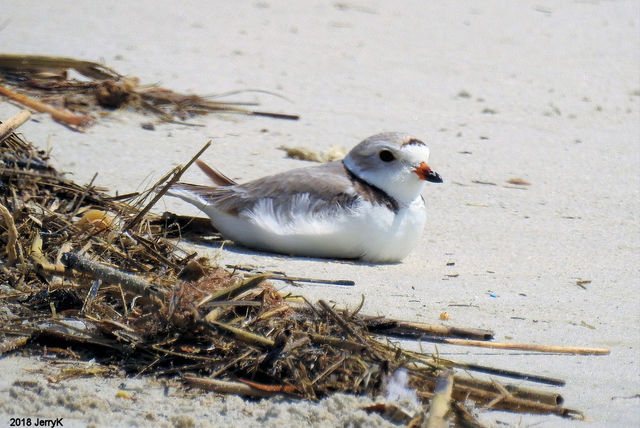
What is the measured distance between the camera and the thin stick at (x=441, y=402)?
251 cm

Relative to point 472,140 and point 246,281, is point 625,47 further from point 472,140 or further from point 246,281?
point 246,281

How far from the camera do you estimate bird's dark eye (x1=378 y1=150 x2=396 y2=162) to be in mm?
4742

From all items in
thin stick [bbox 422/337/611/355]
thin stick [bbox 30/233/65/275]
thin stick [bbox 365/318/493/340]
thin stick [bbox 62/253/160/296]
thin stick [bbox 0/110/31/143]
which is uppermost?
thin stick [bbox 0/110/31/143]

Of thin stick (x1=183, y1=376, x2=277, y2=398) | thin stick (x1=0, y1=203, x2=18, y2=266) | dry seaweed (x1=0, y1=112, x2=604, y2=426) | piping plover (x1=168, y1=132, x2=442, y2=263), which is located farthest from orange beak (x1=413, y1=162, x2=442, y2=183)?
thin stick (x1=183, y1=376, x2=277, y2=398)

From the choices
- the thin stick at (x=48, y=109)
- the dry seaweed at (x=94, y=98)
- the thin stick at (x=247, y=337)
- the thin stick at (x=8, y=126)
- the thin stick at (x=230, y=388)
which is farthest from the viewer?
the dry seaweed at (x=94, y=98)

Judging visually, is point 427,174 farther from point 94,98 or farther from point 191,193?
point 94,98

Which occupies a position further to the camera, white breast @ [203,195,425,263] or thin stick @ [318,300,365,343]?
white breast @ [203,195,425,263]

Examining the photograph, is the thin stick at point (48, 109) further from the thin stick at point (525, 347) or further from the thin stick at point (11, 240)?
the thin stick at point (525, 347)

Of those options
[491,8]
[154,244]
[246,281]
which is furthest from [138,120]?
[491,8]

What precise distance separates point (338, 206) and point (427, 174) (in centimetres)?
49

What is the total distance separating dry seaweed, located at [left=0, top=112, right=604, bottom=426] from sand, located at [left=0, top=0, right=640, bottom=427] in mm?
88

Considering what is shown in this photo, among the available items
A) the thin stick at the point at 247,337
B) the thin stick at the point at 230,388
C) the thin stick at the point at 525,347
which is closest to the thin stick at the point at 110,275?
the thin stick at the point at 247,337

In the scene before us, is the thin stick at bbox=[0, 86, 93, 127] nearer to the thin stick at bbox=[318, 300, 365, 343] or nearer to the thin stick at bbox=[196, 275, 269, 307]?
the thin stick at bbox=[196, 275, 269, 307]

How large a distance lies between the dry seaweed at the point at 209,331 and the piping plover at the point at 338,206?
39.3 inches
